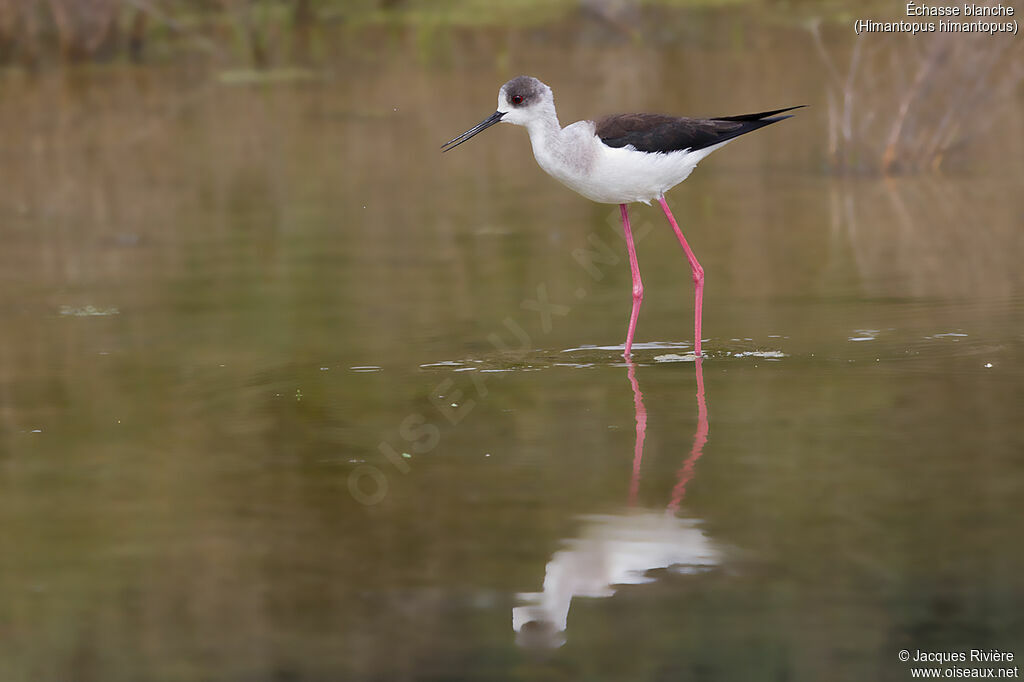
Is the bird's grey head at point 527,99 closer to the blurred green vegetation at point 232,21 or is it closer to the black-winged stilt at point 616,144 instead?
the black-winged stilt at point 616,144

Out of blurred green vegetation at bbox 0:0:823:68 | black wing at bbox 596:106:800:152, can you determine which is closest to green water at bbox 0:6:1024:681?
black wing at bbox 596:106:800:152

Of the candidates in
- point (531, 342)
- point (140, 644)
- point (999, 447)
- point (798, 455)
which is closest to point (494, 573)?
point (140, 644)

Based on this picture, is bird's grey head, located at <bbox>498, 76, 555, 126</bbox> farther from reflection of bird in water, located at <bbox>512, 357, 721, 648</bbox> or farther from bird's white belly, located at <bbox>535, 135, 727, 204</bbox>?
reflection of bird in water, located at <bbox>512, 357, 721, 648</bbox>

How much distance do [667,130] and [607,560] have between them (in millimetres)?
3082

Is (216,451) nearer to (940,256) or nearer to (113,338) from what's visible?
(113,338)

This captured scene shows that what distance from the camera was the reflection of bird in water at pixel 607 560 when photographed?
160 inches

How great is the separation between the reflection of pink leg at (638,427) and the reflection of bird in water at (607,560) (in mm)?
122

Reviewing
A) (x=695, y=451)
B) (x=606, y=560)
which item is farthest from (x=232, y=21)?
(x=606, y=560)

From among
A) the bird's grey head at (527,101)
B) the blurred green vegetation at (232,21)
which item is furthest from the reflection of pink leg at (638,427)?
the blurred green vegetation at (232,21)

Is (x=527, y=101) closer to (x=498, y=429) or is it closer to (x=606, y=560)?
(x=498, y=429)

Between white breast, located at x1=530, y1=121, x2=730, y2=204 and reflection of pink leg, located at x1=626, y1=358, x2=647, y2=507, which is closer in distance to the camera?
reflection of pink leg, located at x1=626, y1=358, x2=647, y2=507

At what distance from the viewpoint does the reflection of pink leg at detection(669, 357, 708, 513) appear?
5020 millimetres

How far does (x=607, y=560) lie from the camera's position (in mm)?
4449

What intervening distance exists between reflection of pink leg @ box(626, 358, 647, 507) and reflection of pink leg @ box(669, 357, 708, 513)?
5.2 inches
